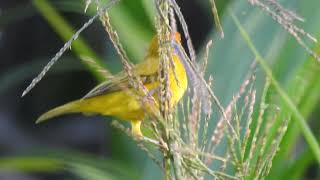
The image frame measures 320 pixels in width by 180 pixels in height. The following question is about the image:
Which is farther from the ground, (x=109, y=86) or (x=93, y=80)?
(x=93, y=80)

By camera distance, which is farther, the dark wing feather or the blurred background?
the blurred background

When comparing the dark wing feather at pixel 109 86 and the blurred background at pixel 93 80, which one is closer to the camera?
the dark wing feather at pixel 109 86

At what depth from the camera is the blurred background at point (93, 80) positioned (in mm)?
2342

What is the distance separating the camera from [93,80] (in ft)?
14.9

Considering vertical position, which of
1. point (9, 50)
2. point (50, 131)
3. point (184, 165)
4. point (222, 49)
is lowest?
point (184, 165)

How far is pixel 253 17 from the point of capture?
2553mm

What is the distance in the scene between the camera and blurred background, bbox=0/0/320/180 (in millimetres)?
2342

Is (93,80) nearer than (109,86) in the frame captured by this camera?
No

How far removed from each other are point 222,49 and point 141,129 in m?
0.43

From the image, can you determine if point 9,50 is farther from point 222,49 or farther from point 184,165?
point 184,165

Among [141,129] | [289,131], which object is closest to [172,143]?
[289,131]

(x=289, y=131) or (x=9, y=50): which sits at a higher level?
(x=9, y=50)

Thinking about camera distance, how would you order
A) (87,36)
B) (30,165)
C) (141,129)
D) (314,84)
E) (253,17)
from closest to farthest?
(314,84) → (253,17) → (141,129) → (30,165) → (87,36)

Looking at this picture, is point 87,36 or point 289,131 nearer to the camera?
point 289,131
